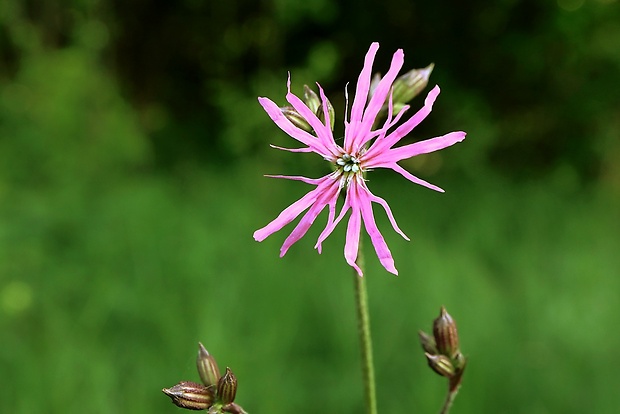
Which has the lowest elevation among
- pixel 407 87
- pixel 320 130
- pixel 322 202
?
pixel 322 202

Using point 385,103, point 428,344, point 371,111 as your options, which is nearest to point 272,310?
point 428,344

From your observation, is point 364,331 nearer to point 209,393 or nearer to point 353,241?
point 353,241

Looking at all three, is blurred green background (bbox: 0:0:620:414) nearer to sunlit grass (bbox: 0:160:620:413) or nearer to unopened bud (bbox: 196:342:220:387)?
sunlit grass (bbox: 0:160:620:413)

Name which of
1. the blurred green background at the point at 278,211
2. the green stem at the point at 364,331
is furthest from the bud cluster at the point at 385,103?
the blurred green background at the point at 278,211

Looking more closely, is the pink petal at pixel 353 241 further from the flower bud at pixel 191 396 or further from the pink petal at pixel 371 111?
the flower bud at pixel 191 396


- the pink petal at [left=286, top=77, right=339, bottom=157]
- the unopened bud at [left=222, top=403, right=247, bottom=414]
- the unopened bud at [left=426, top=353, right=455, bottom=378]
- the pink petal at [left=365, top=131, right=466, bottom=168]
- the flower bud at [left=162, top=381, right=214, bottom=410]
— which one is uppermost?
the pink petal at [left=286, top=77, right=339, bottom=157]

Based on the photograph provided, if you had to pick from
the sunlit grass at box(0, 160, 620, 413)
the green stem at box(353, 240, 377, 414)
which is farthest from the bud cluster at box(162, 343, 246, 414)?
the sunlit grass at box(0, 160, 620, 413)

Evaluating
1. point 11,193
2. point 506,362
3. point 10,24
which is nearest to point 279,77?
point 11,193
